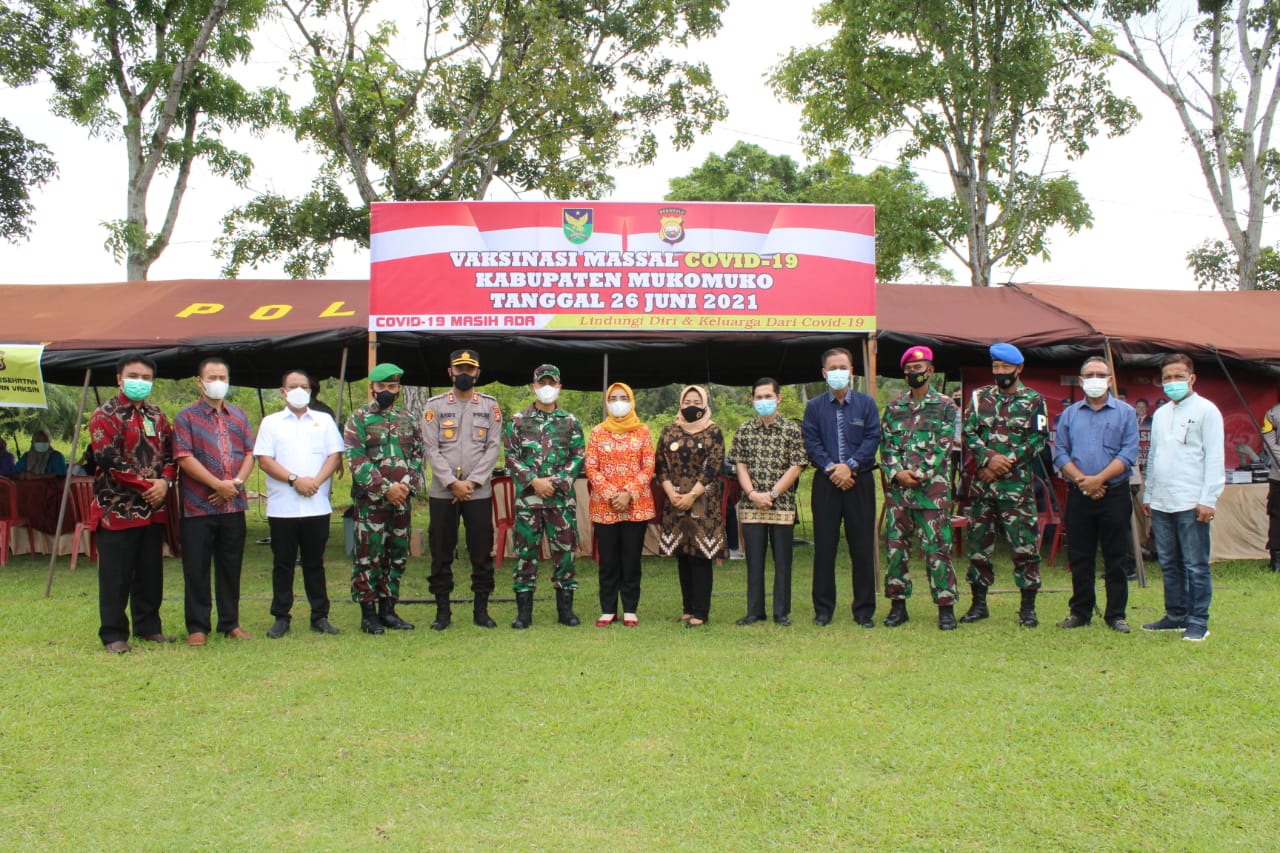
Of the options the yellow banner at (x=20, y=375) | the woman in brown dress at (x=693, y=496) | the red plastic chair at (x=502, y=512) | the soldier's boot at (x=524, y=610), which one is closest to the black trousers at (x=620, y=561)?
the woman in brown dress at (x=693, y=496)

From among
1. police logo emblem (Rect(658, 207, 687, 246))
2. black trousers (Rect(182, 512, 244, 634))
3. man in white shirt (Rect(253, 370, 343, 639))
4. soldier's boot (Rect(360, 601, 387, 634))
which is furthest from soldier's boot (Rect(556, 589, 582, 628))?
police logo emblem (Rect(658, 207, 687, 246))

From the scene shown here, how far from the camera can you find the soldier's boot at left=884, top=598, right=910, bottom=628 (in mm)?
5816

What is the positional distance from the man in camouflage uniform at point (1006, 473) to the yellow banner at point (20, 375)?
708 cm

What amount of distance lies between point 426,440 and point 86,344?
12.7ft

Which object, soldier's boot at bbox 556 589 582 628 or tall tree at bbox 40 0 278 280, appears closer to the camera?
soldier's boot at bbox 556 589 582 628

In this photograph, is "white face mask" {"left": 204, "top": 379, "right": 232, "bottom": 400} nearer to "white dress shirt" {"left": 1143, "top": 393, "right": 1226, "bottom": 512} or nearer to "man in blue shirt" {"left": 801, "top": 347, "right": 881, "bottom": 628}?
"man in blue shirt" {"left": 801, "top": 347, "right": 881, "bottom": 628}

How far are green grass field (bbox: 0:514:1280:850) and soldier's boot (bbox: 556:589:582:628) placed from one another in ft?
0.68

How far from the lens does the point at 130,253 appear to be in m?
14.1

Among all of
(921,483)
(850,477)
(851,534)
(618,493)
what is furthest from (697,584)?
(921,483)

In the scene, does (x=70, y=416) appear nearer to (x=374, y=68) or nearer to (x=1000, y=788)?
(x=374, y=68)

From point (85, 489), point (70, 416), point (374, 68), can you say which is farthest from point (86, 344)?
point (70, 416)

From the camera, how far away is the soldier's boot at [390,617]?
19.1 feet

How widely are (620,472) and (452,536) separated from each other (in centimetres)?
112

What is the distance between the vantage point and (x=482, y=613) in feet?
19.4
